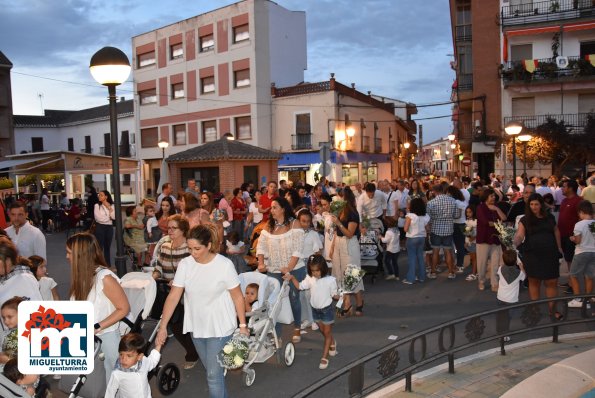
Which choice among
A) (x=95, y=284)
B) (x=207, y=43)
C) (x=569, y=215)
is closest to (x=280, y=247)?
(x=95, y=284)

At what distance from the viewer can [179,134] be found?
38.9 m

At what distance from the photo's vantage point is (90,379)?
416cm

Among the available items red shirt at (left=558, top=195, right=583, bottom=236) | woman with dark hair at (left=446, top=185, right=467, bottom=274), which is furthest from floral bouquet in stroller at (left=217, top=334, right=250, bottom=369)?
woman with dark hair at (left=446, top=185, right=467, bottom=274)

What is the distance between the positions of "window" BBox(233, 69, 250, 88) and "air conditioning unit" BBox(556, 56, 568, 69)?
736 inches

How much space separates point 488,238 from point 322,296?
4.24 meters

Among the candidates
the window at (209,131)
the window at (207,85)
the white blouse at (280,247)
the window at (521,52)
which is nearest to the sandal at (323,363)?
the white blouse at (280,247)

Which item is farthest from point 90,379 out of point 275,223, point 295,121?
point 295,121

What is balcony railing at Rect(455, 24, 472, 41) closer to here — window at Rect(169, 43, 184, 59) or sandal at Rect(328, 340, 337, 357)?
window at Rect(169, 43, 184, 59)

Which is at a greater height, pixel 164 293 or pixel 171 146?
pixel 171 146

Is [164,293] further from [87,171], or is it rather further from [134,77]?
[134,77]

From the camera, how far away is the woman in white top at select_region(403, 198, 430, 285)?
9695mm

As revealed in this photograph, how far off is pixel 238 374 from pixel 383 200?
7.53 m

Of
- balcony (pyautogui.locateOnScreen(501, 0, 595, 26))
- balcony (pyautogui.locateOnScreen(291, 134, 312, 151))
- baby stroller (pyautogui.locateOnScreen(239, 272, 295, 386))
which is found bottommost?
baby stroller (pyautogui.locateOnScreen(239, 272, 295, 386))

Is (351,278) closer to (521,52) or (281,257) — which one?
(281,257)
